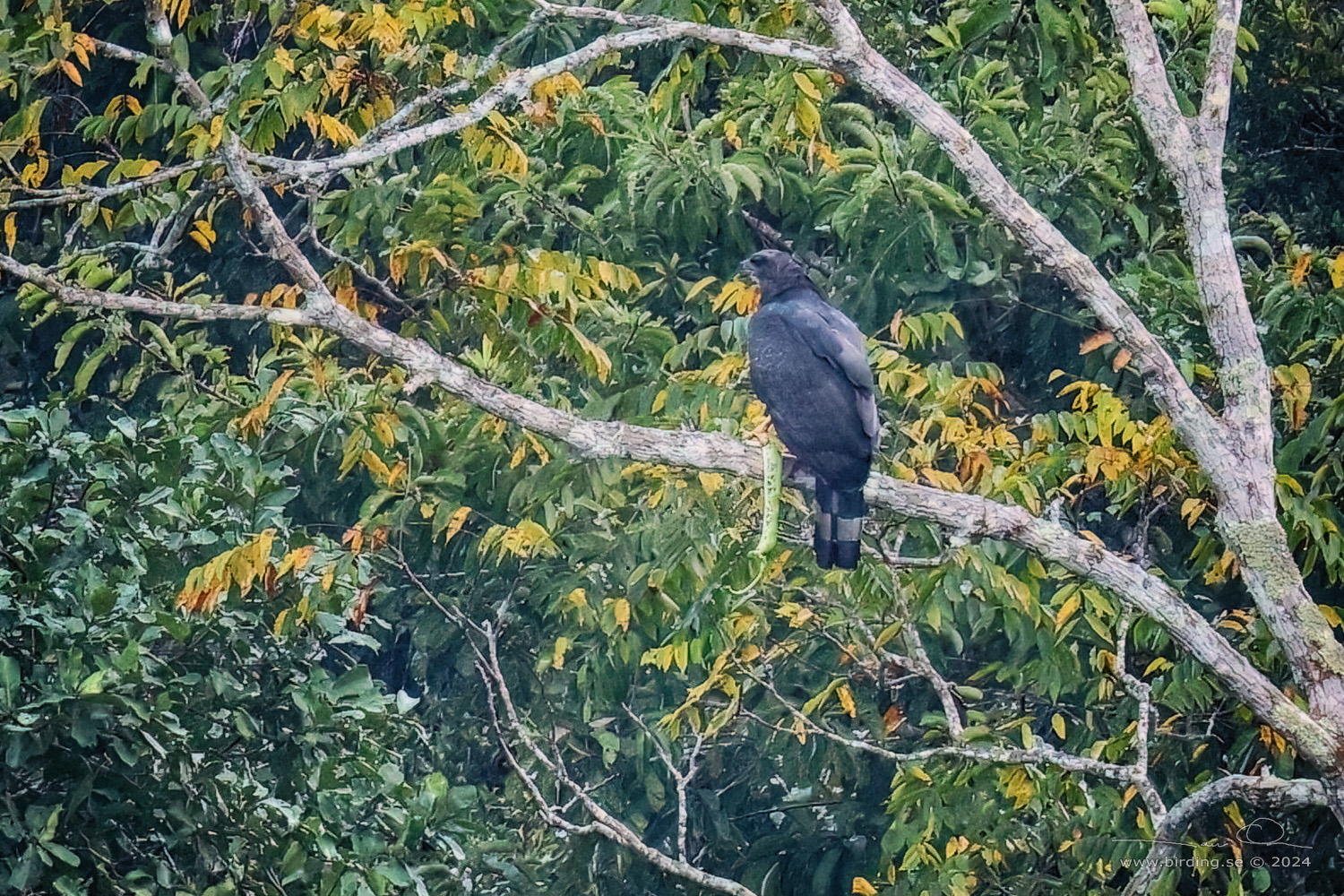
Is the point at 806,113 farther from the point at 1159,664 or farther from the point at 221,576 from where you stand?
the point at 1159,664

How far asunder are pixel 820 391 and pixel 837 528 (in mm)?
388

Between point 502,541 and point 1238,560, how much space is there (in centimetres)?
195

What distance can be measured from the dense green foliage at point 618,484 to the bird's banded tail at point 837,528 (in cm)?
16

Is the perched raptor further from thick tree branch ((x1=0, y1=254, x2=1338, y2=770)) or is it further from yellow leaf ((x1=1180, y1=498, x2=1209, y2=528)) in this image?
yellow leaf ((x1=1180, y1=498, x2=1209, y2=528))

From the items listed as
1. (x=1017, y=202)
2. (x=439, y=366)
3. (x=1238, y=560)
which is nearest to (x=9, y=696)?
(x=439, y=366)

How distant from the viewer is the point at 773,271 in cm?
438

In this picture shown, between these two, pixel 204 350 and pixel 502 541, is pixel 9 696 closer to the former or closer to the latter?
pixel 502 541

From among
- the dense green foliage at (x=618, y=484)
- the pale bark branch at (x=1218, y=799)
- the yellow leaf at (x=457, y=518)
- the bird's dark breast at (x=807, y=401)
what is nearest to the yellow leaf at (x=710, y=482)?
the dense green foliage at (x=618, y=484)

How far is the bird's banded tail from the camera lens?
3801 mm

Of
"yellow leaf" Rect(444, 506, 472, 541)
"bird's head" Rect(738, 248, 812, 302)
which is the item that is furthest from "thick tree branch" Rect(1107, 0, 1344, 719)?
"yellow leaf" Rect(444, 506, 472, 541)

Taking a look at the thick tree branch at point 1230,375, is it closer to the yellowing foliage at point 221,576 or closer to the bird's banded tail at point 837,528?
the bird's banded tail at point 837,528

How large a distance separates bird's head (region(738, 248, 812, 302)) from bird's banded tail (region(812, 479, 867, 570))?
72 cm

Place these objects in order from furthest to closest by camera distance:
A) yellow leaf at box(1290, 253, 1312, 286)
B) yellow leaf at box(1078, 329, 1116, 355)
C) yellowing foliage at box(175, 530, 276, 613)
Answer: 1. yellow leaf at box(1078, 329, 1116, 355)
2. yellow leaf at box(1290, 253, 1312, 286)
3. yellowing foliage at box(175, 530, 276, 613)

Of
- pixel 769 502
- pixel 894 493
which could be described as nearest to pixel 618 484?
pixel 769 502
